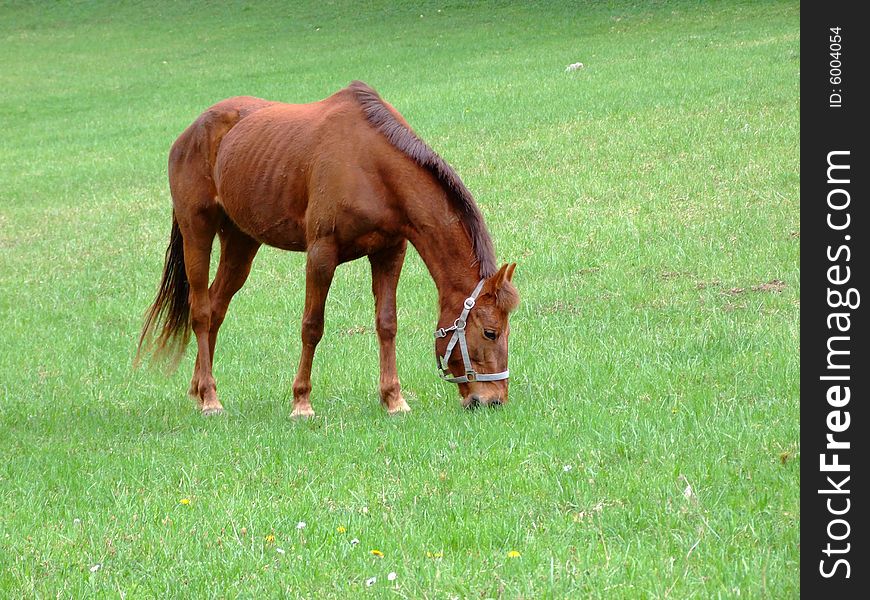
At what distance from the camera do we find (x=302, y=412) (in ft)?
24.6

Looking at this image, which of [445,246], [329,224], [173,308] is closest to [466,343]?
[445,246]

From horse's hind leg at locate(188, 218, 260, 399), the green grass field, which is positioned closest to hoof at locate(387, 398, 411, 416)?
the green grass field

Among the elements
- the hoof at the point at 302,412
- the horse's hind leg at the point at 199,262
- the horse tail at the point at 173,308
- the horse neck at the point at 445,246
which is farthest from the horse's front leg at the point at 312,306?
the horse tail at the point at 173,308

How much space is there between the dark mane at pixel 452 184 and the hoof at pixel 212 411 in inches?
94.3

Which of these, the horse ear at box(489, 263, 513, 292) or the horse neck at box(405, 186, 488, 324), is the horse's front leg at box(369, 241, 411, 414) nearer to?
the horse neck at box(405, 186, 488, 324)

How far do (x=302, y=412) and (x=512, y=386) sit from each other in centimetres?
145

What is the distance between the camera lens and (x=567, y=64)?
2456 centimetres

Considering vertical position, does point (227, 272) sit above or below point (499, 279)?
below

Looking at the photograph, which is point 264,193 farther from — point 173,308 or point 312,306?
point 173,308

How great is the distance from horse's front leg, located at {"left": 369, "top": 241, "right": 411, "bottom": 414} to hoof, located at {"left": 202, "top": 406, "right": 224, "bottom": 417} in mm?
1337

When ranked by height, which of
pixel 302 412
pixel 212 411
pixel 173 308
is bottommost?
pixel 212 411

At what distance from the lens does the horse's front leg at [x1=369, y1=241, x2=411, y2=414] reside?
7496 mm
